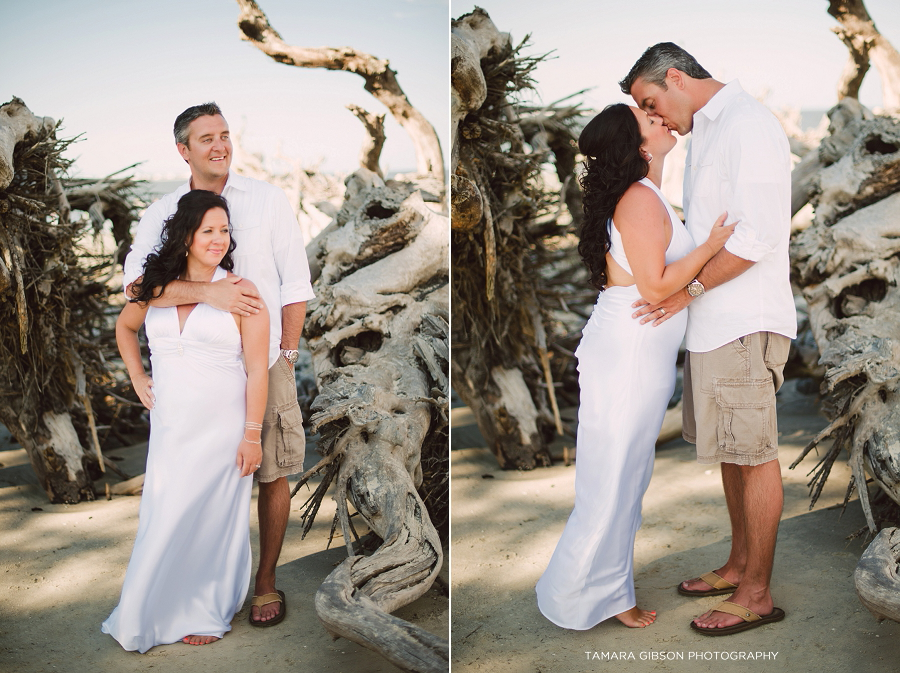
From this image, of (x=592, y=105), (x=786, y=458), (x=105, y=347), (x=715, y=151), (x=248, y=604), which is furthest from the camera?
(x=592, y=105)

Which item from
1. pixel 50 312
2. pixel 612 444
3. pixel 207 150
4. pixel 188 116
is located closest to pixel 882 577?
pixel 612 444

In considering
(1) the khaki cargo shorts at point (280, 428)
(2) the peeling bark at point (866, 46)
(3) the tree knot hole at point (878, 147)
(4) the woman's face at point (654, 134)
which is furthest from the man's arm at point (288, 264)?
(3) the tree knot hole at point (878, 147)

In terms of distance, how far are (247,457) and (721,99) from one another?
6.43ft

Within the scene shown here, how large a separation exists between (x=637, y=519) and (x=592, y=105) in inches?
112

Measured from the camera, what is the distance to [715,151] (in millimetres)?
2486

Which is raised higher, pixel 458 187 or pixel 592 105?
pixel 592 105

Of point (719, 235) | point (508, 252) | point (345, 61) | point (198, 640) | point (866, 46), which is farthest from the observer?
point (508, 252)

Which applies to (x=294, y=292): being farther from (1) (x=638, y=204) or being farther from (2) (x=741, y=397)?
(2) (x=741, y=397)

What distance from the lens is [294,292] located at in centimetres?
251

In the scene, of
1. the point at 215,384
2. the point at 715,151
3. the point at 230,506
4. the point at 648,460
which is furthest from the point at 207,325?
the point at 715,151

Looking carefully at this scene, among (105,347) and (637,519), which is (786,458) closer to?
(637,519)

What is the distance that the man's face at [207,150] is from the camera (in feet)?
7.50

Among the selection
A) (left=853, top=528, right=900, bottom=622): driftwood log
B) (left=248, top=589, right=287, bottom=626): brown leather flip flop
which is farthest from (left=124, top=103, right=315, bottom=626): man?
(left=853, top=528, right=900, bottom=622): driftwood log

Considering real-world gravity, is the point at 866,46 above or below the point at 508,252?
above
